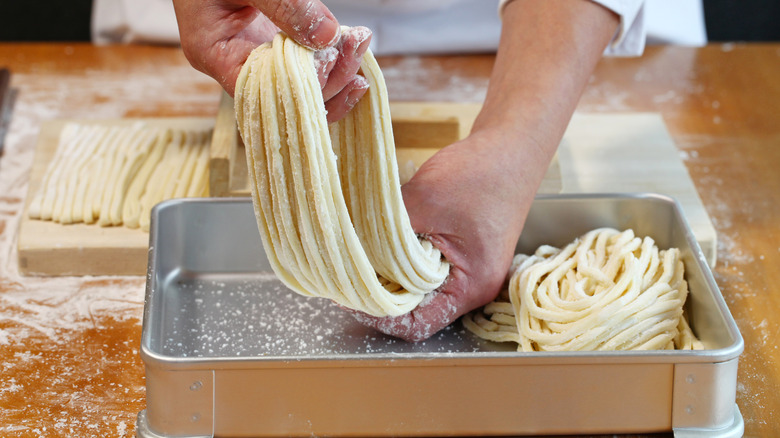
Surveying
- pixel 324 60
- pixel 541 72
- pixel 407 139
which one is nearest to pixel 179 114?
pixel 407 139

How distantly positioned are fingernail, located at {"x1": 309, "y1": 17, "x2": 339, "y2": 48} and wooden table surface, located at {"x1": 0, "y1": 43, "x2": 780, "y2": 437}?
0.52m

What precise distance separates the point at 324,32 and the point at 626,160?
35.3 inches

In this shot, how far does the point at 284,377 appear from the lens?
3.05 feet

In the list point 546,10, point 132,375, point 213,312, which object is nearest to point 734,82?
point 546,10

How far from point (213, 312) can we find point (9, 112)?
847 mm

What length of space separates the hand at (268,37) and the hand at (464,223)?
205 millimetres

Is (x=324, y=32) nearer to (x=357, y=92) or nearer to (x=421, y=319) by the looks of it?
(x=357, y=92)

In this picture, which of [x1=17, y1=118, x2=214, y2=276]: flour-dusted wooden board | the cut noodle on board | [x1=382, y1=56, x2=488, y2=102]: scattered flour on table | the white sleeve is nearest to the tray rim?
the cut noodle on board

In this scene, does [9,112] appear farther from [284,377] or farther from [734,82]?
[734,82]

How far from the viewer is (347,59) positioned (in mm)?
893

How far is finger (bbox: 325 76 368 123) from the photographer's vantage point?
3.05 feet

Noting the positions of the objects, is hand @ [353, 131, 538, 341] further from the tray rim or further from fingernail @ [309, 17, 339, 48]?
fingernail @ [309, 17, 339, 48]

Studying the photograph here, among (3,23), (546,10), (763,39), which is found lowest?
(763,39)

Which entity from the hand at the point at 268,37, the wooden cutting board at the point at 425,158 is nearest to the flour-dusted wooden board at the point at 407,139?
Result: the wooden cutting board at the point at 425,158
